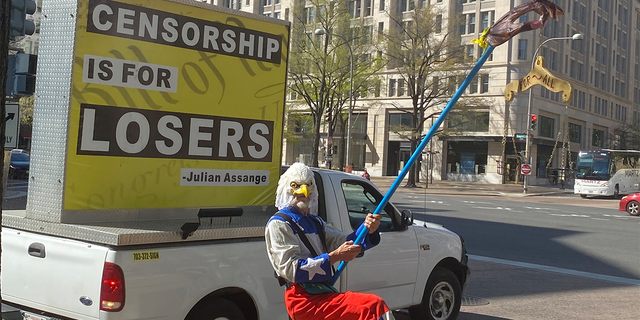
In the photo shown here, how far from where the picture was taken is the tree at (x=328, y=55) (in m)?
38.4

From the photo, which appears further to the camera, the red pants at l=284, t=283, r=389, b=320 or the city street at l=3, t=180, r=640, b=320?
the city street at l=3, t=180, r=640, b=320

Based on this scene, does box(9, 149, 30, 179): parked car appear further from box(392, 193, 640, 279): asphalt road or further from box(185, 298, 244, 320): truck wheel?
box(185, 298, 244, 320): truck wheel

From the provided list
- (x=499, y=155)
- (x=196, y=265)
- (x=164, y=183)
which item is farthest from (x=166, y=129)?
(x=499, y=155)

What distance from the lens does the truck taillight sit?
3.70 meters

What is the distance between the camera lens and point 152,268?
151 inches

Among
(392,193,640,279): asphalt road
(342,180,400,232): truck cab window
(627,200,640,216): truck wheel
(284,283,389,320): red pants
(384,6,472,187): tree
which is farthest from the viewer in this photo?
(384,6,472,187): tree

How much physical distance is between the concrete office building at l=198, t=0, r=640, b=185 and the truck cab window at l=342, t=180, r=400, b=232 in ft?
130

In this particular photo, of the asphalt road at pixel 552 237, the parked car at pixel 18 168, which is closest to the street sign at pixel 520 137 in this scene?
the asphalt road at pixel 552 237

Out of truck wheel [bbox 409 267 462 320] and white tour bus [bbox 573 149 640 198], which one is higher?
white tour bus [bbox 573 149 640 198]

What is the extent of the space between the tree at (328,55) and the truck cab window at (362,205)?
31848mm

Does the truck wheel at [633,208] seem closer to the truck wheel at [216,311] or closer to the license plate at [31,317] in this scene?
the truck wheel at [216,311]

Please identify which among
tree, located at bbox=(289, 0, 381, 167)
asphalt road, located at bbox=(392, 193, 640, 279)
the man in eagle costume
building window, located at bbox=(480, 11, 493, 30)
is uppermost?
building window, located at bbox=(480, 11, 493, 30)

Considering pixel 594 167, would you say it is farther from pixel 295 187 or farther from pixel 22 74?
pixel 295 187

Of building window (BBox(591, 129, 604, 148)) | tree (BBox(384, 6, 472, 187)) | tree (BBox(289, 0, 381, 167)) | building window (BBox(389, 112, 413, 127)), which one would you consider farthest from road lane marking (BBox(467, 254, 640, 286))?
building window (BBox(591, 129, 604, 148))
